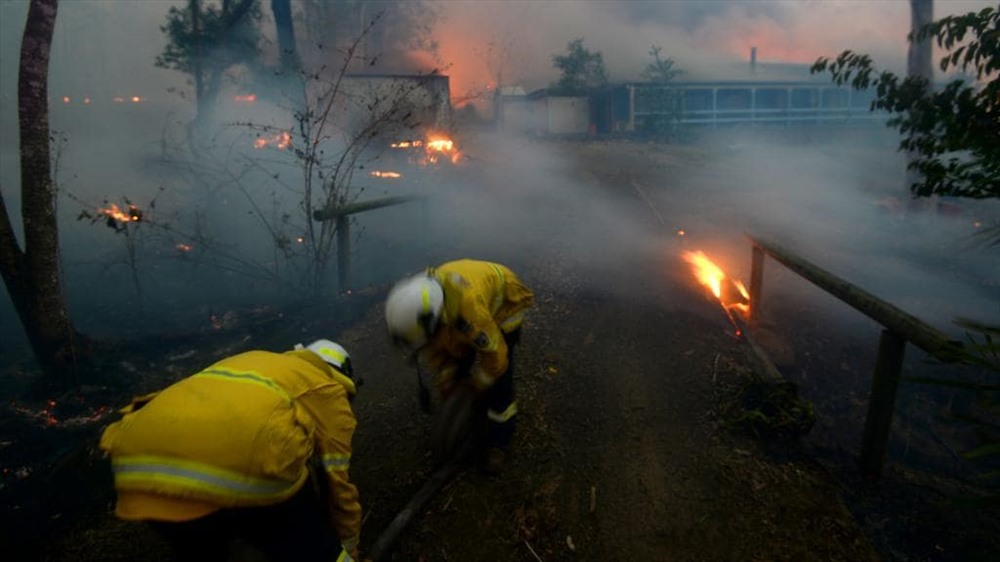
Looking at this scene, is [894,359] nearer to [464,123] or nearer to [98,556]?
[98,556]

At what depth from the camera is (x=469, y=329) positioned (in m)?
3.27

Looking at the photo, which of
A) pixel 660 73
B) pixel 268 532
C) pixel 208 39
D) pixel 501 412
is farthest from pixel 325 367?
pixel 660 73

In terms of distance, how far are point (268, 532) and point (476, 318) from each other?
1579 mm

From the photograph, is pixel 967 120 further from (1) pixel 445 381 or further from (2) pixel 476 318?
(1) pixel 445 381

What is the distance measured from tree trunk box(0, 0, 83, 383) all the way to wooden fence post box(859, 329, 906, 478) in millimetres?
6802

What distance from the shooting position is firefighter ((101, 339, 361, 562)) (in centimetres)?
189

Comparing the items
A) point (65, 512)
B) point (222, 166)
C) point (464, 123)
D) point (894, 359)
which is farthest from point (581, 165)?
point (65, 512)

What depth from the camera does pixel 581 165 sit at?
1897cm

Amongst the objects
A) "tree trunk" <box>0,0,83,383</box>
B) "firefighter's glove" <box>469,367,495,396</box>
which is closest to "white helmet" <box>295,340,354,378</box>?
"firefighter's glove" <box>469,367,495,396</box>

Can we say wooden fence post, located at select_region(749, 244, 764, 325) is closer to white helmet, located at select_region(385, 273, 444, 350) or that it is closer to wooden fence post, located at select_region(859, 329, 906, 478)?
→ wooden fence post, located at select_region(859, 329, 906, 478)

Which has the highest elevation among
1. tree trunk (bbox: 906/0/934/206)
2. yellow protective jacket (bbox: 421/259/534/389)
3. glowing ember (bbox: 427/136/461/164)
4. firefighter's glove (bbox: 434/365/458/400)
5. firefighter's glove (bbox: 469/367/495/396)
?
tree trunk (bbox: 906/0/934/206)

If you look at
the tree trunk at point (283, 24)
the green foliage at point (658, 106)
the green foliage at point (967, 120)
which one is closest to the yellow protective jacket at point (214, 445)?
the green foliage at point (967, 120)

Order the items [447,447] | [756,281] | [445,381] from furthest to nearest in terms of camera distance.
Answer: [756,281] → [445,381] → [447,447]

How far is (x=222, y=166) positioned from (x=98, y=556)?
37.7ft
